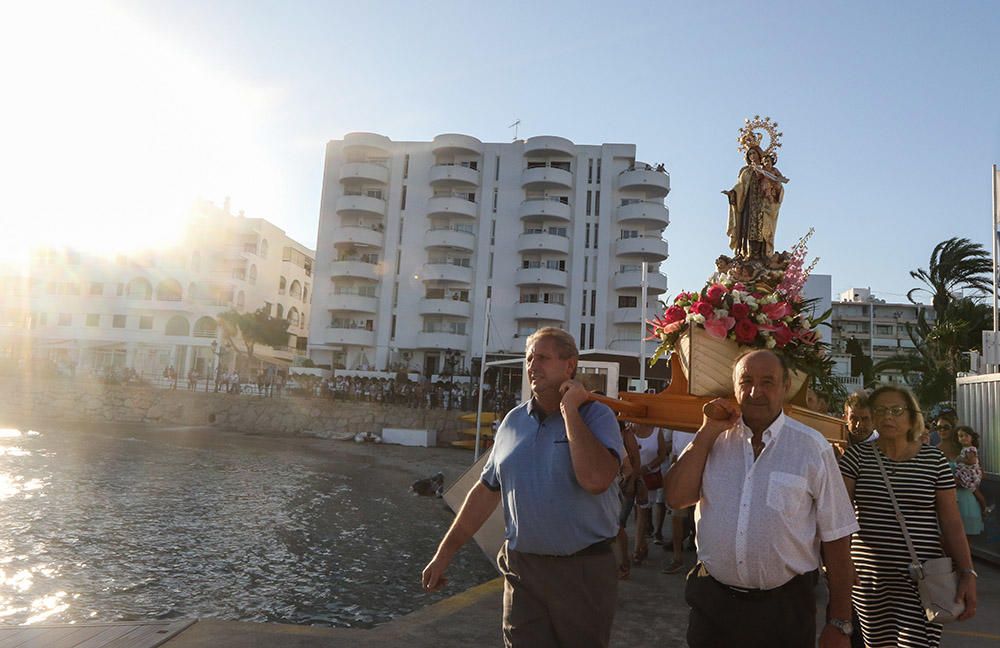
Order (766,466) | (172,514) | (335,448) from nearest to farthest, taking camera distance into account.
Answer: (766,466) < (172,514) < (335,448)

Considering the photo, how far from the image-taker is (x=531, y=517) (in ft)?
9.33

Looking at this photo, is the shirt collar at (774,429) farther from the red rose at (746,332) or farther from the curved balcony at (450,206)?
the curved balcony at (450,206)

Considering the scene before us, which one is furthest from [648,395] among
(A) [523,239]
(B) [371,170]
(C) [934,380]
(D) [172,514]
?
(B) [371,170]

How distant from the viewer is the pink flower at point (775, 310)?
10.3ft

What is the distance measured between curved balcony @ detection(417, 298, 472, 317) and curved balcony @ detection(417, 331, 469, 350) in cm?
145

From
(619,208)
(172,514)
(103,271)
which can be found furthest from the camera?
(103,271)

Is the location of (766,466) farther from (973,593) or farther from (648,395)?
(973,593)

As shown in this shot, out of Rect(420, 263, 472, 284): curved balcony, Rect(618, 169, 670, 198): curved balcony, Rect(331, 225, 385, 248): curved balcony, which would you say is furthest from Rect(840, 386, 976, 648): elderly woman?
Rect(331, 225, 385, 248): curved balcony

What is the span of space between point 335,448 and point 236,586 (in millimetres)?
22133

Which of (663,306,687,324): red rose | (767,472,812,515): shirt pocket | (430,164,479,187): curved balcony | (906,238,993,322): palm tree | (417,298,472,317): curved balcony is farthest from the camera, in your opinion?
(430,164,479,187): curved balcony

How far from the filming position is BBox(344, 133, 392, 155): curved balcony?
53.0 meters

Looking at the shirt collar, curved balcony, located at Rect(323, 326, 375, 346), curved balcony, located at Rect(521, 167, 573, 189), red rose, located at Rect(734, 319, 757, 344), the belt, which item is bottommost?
the belt

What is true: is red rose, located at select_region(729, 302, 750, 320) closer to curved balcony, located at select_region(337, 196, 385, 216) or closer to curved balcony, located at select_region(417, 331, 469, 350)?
curved balcony, located at select_region(417, 331, 469, 350)

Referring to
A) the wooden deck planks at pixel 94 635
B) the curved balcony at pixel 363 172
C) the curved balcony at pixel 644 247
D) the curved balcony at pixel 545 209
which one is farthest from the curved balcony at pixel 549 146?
the wooden deck planks at pixel 94 635
